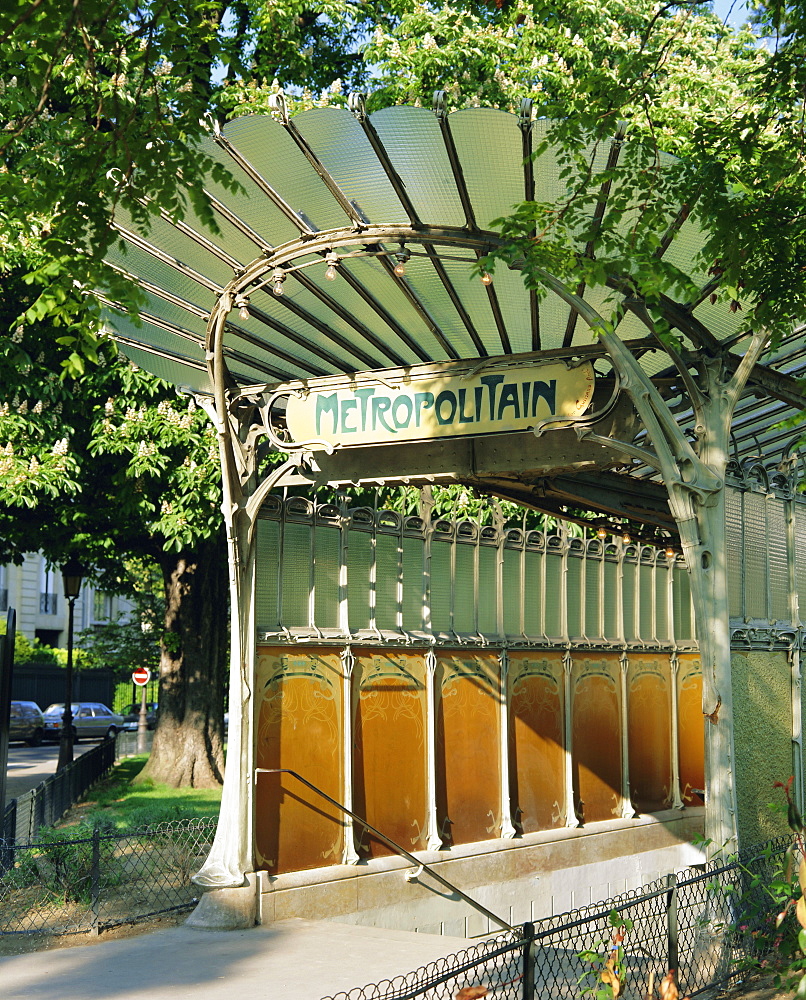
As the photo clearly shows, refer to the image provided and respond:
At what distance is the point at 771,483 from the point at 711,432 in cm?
357

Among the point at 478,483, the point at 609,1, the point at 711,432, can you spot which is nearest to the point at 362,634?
the point at 478,483

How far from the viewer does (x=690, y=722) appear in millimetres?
15508

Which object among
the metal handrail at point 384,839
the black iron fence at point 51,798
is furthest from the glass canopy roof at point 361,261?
the black iron fence at point 51,798

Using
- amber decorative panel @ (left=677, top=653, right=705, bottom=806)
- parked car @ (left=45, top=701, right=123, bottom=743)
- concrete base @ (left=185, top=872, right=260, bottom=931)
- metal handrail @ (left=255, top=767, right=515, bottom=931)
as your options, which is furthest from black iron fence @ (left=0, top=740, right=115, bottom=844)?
parked car @ (left=45, top=701, right=123, bottom=743)

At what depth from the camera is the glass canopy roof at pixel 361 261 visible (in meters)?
7.30

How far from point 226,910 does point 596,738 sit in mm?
5883

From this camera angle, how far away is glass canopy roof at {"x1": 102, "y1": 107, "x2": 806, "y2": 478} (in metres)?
7.30

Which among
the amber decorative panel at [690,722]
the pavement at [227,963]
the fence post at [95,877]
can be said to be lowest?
the pavement at [227,963]

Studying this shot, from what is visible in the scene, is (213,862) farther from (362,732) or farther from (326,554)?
(326,554)

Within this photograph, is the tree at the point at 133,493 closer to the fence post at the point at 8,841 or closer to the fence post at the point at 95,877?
the fence post at the point at 8,841

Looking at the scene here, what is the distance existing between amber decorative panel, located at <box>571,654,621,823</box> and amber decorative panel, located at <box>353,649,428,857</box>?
2.79m

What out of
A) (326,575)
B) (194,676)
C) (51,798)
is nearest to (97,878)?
(326,575)

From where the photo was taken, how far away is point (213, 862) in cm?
953

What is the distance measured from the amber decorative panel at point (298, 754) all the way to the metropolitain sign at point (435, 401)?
2214 mm
